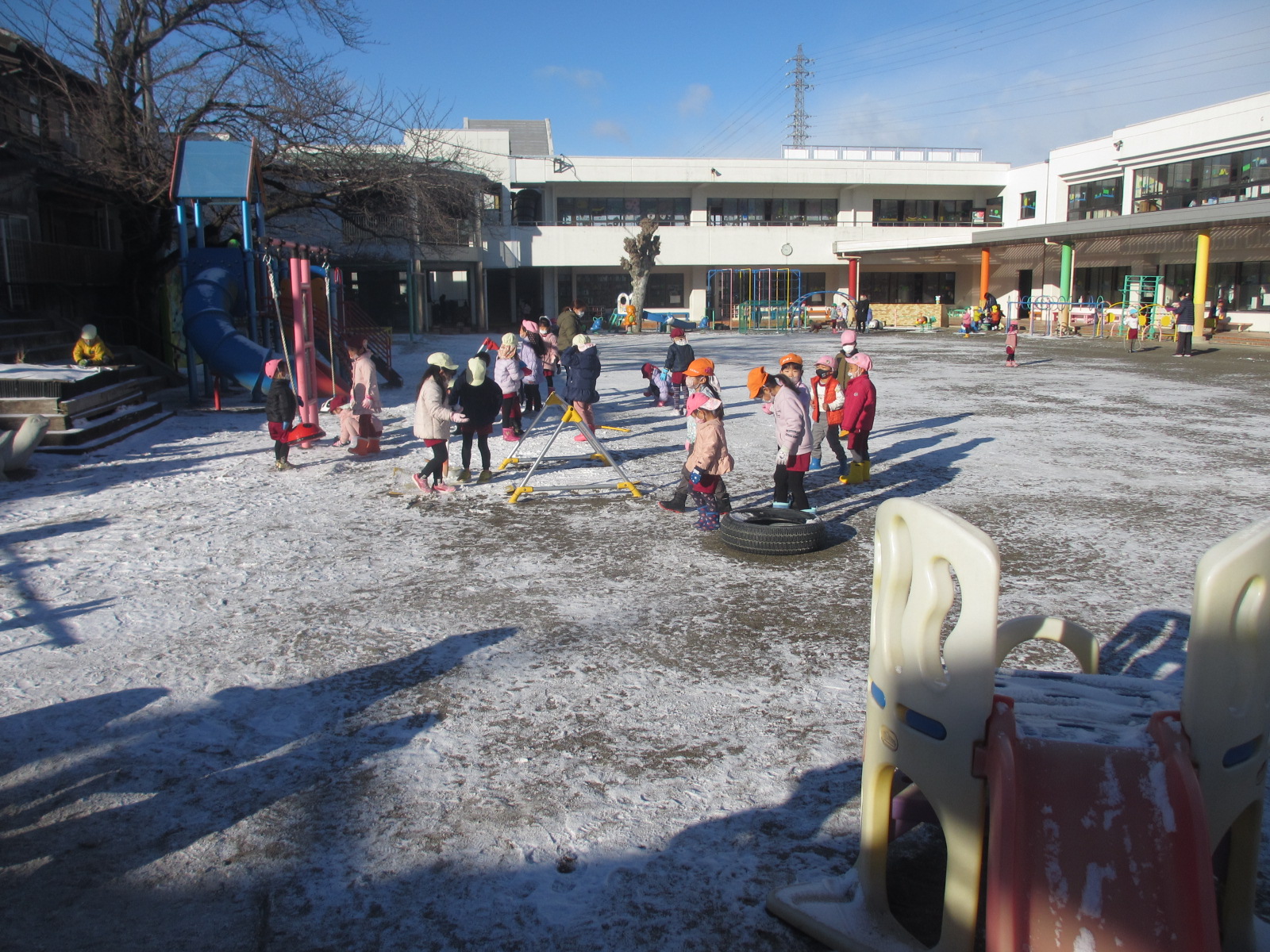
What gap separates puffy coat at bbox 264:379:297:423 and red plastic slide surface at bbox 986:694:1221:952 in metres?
9.63

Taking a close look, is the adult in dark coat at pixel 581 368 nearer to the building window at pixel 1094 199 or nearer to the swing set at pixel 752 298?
the swing set at pixel 752 298

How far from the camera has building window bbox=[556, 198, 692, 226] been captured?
1817 inches

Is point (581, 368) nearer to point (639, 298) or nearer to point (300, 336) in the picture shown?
point (300, 336)

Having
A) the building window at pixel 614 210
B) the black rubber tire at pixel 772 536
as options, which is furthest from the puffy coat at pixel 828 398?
the building window at pixel 614 210

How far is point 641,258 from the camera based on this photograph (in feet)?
134

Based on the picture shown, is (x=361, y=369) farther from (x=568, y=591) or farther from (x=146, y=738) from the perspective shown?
(x=146, y=738)

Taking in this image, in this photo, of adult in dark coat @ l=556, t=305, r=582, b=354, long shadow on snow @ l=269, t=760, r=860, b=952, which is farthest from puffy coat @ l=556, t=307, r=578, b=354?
long shadow on snow @ l=269, t=760, r=860, b=952

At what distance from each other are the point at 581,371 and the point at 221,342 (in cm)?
701

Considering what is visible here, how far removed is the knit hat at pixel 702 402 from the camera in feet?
26.4

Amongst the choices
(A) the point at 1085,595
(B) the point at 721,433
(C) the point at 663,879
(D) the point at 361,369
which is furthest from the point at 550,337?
(C) the point at 663,879

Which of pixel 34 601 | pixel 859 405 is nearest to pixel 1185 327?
pixel 859 405

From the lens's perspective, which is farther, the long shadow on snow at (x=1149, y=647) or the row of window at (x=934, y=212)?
the row of window at (x=934, y=212)

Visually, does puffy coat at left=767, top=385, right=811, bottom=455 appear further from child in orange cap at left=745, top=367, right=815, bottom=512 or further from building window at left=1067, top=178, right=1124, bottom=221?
building window at left=1067, top=178, right=1124, bottom=221

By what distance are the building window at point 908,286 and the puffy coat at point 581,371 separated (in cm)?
3966
